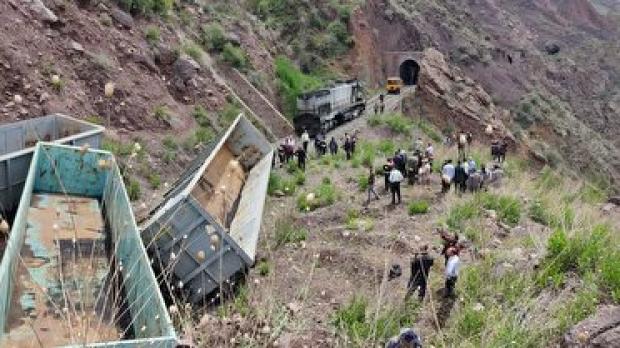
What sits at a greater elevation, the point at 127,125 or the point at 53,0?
the point at 53,0

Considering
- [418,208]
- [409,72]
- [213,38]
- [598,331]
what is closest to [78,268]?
[598,331]

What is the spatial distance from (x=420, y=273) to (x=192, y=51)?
2019 cm

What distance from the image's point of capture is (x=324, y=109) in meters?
33.4

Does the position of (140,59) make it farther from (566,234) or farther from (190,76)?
(566,234)

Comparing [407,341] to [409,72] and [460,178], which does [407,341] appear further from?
[409,72]

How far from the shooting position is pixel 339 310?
9.92 metres

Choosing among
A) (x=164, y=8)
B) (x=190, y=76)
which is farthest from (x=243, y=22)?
(x=190, y=76)

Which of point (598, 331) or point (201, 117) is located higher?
point (598, 331)

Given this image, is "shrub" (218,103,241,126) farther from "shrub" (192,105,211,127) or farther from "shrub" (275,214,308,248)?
"shrub" (275,214,308,248)

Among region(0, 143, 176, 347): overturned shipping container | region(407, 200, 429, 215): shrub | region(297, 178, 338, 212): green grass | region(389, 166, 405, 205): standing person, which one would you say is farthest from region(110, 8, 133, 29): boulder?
region(407, 200, 429, 215): shrub

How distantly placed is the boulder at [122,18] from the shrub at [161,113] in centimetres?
372

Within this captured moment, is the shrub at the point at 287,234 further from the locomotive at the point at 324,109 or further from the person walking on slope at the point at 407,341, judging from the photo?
the locomotive at the point at 324,109

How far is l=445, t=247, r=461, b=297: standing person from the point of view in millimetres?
10031

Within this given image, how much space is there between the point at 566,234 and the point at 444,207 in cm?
401
